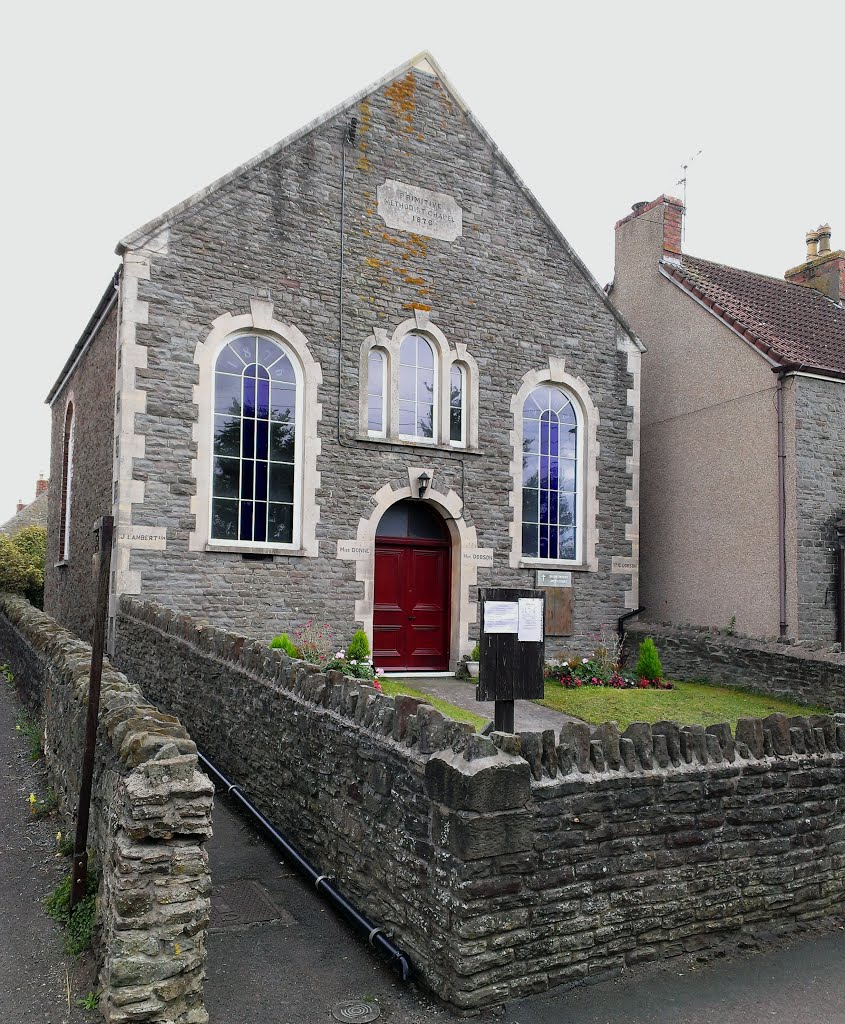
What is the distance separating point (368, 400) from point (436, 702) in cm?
522

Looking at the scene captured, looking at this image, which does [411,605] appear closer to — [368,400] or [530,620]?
[368,400]

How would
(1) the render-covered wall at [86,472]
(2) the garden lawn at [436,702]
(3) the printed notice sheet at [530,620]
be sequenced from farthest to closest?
1. (1) the render-covered wall at [86,472]
2. (2) the garden lawn at [436,702]
3. (3) the printed notice sheet at [530,620]

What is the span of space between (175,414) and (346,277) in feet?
11.9

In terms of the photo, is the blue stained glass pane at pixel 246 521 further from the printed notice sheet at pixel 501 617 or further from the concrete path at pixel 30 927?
the printed notice sheet at pixel 501 617

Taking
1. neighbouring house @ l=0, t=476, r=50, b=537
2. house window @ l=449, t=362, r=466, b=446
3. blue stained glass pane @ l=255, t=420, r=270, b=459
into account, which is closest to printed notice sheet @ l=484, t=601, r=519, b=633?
blue stained glass pane @ l=255, t=420, r=270, b=459

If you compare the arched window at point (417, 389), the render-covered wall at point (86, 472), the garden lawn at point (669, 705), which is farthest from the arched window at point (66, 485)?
the garden lawn at point (669, 705)

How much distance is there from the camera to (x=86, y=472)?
15.9 metres

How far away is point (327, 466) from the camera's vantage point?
13.8m

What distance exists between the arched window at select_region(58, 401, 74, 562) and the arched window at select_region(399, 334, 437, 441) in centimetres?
772

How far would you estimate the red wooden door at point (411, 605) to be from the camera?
1466 centimetres

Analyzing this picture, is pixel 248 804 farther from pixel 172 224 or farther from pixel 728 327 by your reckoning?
pixel 728 327

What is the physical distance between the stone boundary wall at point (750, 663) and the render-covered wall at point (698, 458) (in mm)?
1421

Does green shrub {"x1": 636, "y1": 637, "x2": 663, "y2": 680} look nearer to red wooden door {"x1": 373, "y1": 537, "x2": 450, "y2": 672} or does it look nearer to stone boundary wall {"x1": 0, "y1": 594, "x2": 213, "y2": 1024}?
red wooden door {"x1": 373, "y1": 537, "x2": 450, "y2": 672}

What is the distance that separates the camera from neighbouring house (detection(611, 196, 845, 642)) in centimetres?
1476
